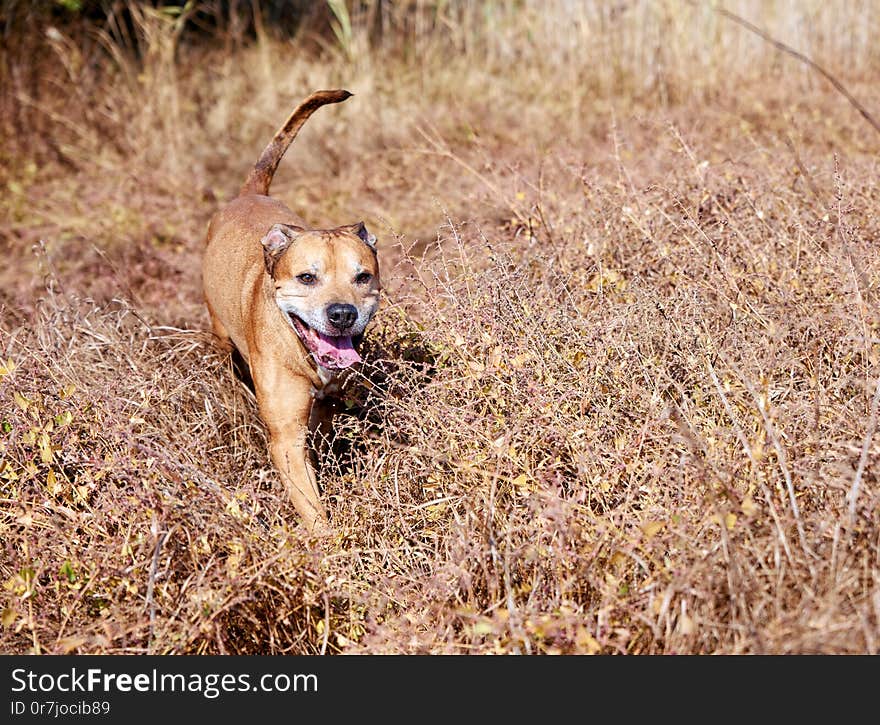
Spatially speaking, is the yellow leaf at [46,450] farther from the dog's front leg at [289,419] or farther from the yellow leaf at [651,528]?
the yellow leaf at [651,528]

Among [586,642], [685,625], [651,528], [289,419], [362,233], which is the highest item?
[362,233]

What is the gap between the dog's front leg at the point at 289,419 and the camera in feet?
13.1

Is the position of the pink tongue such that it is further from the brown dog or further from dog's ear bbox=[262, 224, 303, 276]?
dog's ear bbox=[262, 224, 303, 276]

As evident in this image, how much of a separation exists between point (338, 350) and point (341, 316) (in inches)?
6.1

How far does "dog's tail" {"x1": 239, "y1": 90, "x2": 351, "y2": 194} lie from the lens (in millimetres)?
4895

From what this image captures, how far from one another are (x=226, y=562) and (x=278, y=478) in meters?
0.92

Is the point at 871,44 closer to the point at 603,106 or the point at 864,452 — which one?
the point at 603,106

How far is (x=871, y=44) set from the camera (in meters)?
8.39

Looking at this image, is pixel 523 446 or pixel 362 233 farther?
pixel 362 233

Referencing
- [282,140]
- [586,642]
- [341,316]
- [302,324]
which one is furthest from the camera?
[282,140]

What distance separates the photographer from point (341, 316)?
375 centimetres

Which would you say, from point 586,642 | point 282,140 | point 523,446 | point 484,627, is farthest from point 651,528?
point 282,140

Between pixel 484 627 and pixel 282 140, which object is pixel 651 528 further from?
pixel 282 140
